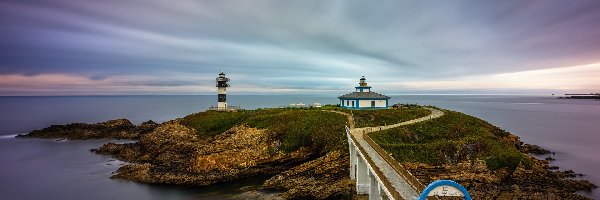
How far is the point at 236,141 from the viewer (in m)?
43.8

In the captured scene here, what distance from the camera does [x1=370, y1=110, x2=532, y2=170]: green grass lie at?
115 feet

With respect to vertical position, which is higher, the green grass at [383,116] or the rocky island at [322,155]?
the green grass at [383,116]

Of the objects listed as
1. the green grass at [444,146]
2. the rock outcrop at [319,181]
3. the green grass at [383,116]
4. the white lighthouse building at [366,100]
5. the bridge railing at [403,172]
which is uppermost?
the white lighthouse building at [366,100]

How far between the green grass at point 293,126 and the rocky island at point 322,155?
121 millimetres

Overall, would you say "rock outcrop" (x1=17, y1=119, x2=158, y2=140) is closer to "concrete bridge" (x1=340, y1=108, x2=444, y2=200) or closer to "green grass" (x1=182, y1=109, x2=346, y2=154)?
"green grass" (x1=182, y1=109, x2=346, y2=154)

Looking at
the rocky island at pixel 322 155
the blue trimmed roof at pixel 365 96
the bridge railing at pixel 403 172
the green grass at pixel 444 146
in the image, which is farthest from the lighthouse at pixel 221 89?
the bridge railing at pixel 403 172

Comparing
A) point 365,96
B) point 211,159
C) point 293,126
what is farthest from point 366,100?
point 211,159

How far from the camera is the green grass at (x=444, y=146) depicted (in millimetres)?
35031

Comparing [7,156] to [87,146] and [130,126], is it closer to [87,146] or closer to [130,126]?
[87,146]

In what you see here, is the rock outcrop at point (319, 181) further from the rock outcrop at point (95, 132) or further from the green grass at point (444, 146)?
the rock outcrop at point (95, 132)

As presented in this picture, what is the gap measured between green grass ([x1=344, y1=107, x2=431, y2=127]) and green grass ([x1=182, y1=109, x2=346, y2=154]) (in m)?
2.87

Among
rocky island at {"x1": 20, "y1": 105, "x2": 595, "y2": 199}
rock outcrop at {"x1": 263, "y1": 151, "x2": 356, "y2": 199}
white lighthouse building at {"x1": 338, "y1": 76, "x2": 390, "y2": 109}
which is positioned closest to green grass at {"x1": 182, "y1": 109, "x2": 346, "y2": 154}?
rocky island at {"x1": 20, "y1": 105, "x2": 595, "y2": 199}

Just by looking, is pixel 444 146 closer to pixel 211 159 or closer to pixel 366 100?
pixel 366 100

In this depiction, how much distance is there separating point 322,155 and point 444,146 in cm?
1277
